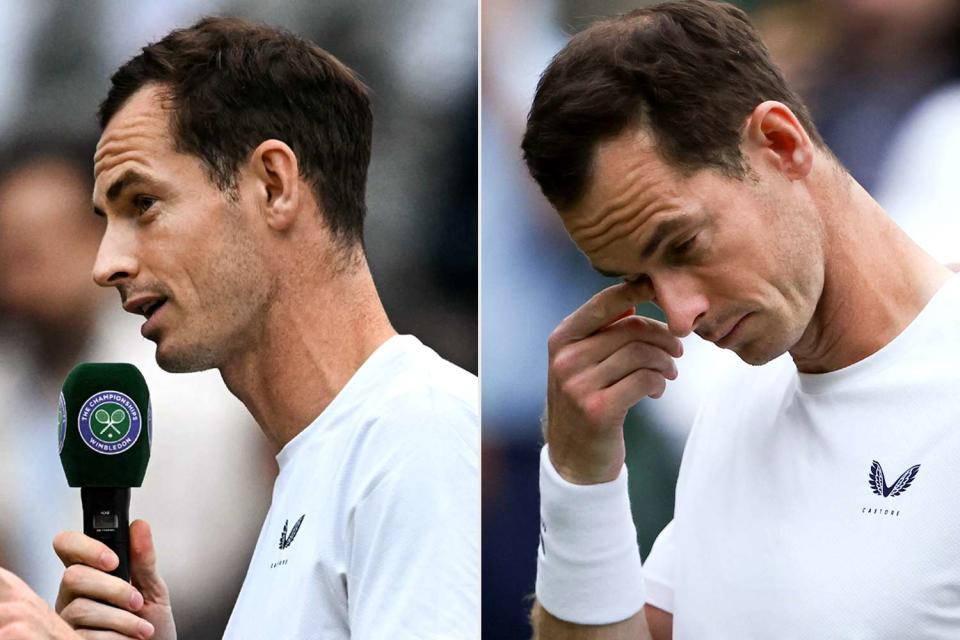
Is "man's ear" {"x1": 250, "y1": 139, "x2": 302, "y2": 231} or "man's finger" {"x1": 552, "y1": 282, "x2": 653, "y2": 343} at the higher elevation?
"man's ear" {"x1": 250, "y1": 139, "x2": 302, "y2": 231}

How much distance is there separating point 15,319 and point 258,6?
0.71 m

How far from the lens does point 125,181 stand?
2.13 m

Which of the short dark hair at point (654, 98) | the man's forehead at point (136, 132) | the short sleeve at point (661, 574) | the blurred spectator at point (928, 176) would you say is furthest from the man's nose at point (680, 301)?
the man's forehead at point (136, 132)

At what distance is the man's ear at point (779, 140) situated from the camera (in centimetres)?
176

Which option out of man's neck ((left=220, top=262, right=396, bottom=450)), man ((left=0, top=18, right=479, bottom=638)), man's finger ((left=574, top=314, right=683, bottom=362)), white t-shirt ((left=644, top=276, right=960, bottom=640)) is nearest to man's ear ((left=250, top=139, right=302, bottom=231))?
man ((left=0, top=18, right=479, bottom=638))

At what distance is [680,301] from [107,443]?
2.80 ft

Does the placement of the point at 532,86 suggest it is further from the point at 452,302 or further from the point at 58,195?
the point at 58,195

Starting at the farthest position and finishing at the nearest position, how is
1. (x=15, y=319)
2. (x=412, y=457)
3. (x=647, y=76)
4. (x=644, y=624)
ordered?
1. (x=15, y=319)
2. (x=412, y=457)
3. (x=644, y=624)
4. (x=647, y=76)

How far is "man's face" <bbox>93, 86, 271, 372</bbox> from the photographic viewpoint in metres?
2.11

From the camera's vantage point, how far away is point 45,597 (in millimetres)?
2045

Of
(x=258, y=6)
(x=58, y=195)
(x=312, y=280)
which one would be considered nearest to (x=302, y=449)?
(x=312, y=280)

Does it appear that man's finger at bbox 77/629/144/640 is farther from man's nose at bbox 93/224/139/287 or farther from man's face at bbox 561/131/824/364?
man's face at bbox 561/131/824/364

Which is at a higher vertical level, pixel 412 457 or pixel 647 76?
pixel 647 76

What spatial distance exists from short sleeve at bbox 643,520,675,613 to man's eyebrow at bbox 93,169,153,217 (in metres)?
1.06
